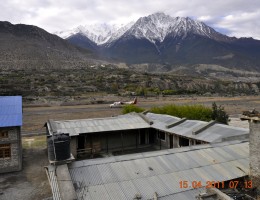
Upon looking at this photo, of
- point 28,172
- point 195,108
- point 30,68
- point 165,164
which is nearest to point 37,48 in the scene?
point 30,68

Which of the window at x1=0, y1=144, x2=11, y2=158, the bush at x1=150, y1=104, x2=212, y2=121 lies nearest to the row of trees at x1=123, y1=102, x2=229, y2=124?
the bush at x1=150, y1=104, x2=212, y2=121

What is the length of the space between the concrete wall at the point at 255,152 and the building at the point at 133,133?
21.6ft

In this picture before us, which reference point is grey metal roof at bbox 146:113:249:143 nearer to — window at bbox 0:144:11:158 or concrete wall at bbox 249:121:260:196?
concrete wall at bbox 249:121:260:196

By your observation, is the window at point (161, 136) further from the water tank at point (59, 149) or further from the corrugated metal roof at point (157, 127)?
the water tank at point (59, 149)

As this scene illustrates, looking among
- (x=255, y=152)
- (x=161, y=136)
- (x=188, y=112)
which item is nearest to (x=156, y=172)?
(x=255, y=152)

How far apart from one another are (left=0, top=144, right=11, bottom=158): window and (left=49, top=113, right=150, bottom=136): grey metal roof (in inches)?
146

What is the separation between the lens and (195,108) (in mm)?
39438

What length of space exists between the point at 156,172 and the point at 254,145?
5231mm

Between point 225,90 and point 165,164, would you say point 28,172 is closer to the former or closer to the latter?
point 165,164

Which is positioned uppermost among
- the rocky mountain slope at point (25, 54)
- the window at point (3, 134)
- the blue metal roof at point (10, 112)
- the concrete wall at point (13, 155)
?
the rocky mountain slope at point (25, 54)

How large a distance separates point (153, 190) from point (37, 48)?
156699mm

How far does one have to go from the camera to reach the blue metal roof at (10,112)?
22.6 m

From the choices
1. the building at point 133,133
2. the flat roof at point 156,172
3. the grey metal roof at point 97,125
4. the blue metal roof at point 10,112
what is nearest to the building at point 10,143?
the blue metal roof at point 10,112

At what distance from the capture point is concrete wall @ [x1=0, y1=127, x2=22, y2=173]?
22516 mm
